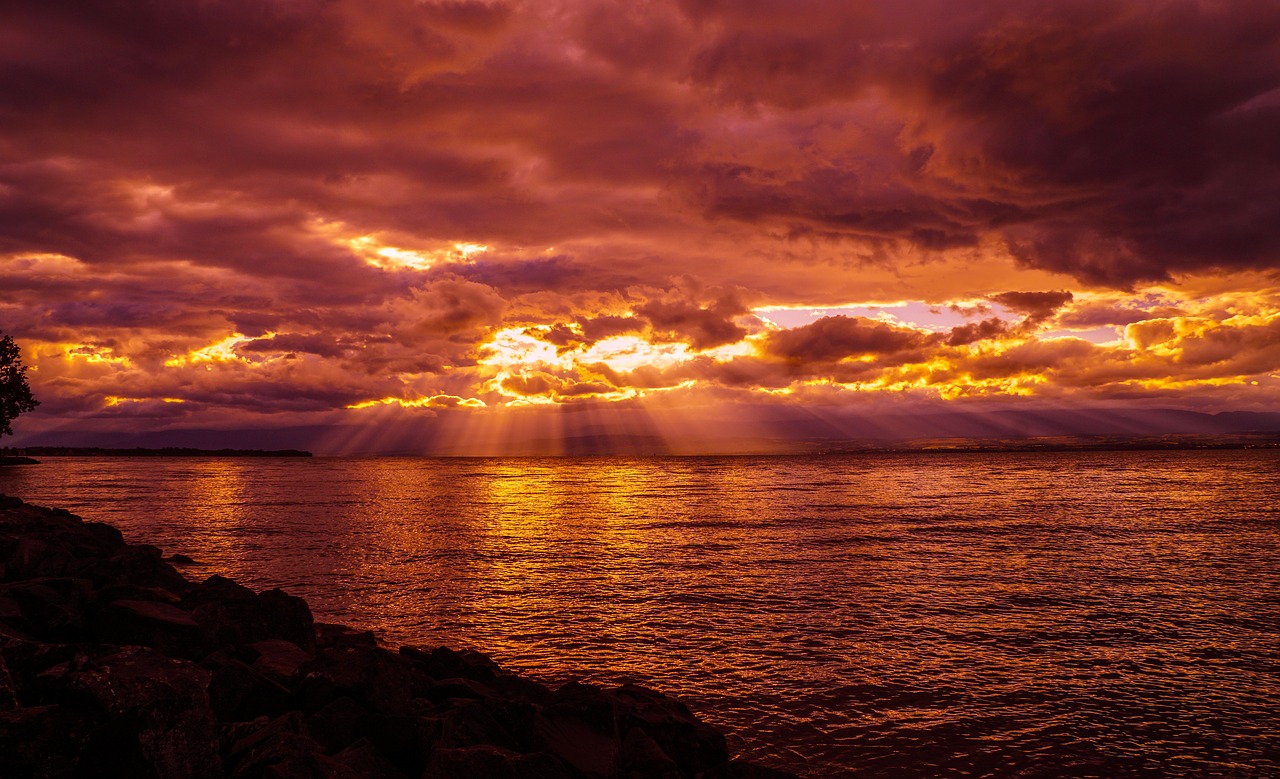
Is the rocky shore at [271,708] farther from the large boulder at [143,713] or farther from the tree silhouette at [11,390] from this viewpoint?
the tree silhouette at [11,390]

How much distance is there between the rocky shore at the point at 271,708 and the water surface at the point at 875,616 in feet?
10.5

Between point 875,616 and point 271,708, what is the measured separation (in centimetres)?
1747

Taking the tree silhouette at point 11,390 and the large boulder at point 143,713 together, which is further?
the tree silhouette at point 11,390

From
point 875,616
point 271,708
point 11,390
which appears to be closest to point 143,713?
point 271,708

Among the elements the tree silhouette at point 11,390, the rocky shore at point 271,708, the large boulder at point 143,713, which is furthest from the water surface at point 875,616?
the tree silhouette at point 11,390

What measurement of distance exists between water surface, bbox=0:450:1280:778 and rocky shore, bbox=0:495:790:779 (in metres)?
3.20

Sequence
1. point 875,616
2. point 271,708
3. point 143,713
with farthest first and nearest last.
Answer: point 875,616 → point 271,708 → point 143,713

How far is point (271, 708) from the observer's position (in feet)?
39.8

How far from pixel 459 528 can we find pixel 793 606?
32.7 m

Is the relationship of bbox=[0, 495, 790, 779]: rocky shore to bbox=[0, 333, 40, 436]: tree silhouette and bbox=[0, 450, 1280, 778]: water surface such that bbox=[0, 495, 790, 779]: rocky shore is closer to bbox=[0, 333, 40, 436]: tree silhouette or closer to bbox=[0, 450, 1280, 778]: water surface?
bbox=[0, 450, 1280, 778]: water surface

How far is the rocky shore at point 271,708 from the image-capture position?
8.52 meters

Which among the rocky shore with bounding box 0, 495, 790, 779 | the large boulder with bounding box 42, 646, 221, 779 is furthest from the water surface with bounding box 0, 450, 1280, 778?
the large boulder with bounding box 42, 646, 221, 779

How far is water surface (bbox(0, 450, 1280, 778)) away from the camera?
13.7 m

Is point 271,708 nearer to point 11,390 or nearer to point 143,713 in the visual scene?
point 143,713
